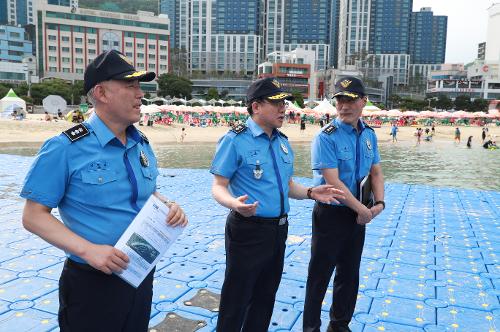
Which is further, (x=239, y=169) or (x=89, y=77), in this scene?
(x=239, y=169)

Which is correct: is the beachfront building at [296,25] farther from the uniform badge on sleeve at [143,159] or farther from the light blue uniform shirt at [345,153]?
the uniform badge on sleeve at [143,159]

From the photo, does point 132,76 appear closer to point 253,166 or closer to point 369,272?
point 253,166

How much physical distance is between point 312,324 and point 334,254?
20.7 inches

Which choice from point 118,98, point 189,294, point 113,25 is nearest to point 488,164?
point 189,294

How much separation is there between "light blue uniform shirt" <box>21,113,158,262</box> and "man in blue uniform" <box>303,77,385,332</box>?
1.46 metres

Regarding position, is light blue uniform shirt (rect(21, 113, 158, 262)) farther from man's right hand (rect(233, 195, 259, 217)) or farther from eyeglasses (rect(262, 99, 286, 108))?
eyeglasses (rect(262, 99, 286, 108))

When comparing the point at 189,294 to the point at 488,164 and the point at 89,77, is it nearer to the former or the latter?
the point at 89,77

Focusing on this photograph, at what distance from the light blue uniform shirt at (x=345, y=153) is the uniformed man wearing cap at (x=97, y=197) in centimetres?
132

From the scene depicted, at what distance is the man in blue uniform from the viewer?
2947 millimetres

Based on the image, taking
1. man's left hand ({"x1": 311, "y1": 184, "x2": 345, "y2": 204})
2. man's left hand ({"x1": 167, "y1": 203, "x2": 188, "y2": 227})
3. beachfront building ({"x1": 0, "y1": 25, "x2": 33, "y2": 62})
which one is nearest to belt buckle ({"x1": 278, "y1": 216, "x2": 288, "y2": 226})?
man's left hand ({"x1": 311, "y1": 184, "x2": 345, "y2": 204})

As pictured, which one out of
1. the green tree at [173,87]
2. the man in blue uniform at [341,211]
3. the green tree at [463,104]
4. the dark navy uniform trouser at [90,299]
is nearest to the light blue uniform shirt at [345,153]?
the man in blue uniform at [341,211]

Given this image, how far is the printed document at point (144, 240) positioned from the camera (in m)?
1.80

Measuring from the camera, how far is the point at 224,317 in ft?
8.60

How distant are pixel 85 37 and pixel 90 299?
96510mm
